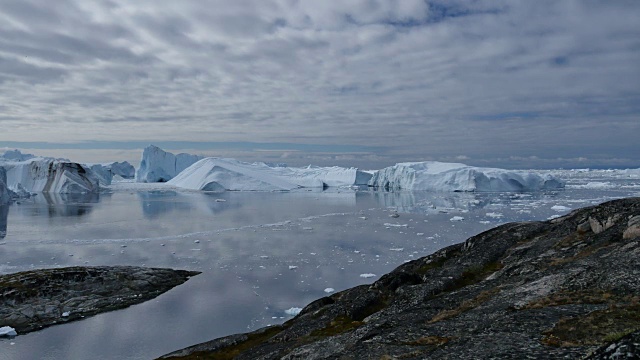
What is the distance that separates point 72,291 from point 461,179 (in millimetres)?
73671

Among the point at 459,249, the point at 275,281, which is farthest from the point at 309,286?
the point at 459,249

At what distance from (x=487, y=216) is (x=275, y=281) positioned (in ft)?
96.0

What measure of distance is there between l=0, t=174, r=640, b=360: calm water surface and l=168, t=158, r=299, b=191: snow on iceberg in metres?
35.4

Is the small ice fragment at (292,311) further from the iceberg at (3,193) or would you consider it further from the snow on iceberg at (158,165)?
the snow on iceberg at (158,165)

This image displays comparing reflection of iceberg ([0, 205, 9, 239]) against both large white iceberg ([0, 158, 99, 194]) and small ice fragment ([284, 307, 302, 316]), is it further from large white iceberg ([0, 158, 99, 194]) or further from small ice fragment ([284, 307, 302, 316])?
small ice fragment ([284, 307, 302, 316])

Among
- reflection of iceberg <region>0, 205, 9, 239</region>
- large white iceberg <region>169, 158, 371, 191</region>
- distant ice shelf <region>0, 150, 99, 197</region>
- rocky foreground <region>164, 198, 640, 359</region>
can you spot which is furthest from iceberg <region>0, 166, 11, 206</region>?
rocky foreground <region>164, 198, 640, 359</region>

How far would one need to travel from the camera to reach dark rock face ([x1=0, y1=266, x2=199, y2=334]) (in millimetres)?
17422

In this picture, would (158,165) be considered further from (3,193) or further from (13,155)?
(3,193)

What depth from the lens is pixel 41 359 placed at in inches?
542

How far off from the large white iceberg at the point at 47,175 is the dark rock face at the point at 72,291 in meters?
66.0

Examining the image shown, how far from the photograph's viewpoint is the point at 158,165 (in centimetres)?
11438

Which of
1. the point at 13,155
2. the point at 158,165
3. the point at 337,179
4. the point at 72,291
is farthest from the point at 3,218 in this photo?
the point at 13,155

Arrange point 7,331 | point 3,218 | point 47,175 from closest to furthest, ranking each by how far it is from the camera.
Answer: point 7,331 → point 3,218 → point 47,175

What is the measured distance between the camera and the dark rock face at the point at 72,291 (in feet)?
57.2
